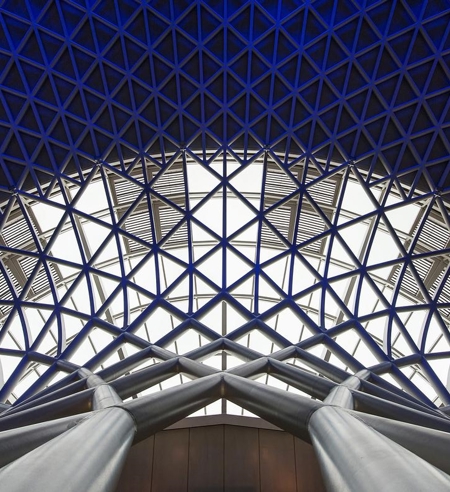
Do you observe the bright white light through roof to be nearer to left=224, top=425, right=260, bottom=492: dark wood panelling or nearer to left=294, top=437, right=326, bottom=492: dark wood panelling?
left=294, top=437, right=326, bottom=492: dark wood panelling

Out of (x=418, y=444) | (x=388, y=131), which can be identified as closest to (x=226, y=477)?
(x=418, y=444)

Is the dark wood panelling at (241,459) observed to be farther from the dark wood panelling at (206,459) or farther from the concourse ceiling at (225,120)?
the concourse ceiling at (225,120)

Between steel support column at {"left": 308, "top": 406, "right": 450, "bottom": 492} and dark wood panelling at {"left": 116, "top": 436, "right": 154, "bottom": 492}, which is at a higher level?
steel support column at {"left": 308, "top": 406, "right": 450, "bottom": 492}

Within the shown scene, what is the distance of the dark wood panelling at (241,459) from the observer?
19.2 meters

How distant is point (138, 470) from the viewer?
19.9 m

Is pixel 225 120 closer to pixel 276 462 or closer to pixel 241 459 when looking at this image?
pixel 241 459

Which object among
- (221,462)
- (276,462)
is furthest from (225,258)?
(276,462)

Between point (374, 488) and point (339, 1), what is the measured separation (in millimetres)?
26315

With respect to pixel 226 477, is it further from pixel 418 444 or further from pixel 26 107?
pixel 26 107

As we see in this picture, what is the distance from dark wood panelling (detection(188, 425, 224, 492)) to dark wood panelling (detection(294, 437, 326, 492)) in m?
3.05

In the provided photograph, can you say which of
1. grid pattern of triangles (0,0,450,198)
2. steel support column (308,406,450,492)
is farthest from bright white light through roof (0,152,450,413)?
steel support column (308,406,450,492)

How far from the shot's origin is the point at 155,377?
19062 mm

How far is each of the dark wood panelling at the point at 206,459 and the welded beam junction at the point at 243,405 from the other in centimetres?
390

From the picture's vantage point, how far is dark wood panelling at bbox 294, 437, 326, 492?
63.5ft
